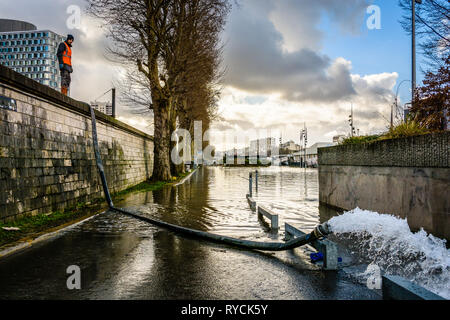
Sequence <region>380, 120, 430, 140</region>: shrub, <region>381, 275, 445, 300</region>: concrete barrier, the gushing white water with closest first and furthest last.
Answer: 1. <region>381, 275, 445, 300</region>: concrete barrier
2. the gushing white water
3. <region>380, 120, 430, 140</region>: shrub

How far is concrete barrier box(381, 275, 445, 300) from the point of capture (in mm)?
2636

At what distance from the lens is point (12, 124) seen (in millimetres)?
7113

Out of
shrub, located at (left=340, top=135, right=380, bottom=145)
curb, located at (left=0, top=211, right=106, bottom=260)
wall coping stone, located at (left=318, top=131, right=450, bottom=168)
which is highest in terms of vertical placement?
shrub, located at (left=340, top=135, right=380, bottom=145)

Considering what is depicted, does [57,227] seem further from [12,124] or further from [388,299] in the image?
[388,299]

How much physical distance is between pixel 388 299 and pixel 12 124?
7492 mm

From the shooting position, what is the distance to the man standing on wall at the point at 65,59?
11.4 metres

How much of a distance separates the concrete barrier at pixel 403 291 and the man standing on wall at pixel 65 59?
11.7 meters

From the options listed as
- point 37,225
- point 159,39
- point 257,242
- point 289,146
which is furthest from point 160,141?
point 289,146

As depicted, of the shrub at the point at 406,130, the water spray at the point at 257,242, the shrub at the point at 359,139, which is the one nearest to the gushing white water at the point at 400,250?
the water spray at the point at 257,242

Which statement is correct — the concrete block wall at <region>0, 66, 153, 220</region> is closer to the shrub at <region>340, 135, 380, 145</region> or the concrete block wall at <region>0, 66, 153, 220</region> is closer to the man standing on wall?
the man standing on wall

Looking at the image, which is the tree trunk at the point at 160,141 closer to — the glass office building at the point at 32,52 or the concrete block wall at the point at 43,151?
the concrete block wall at the point at 43,151

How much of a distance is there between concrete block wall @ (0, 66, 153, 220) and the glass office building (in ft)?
391
